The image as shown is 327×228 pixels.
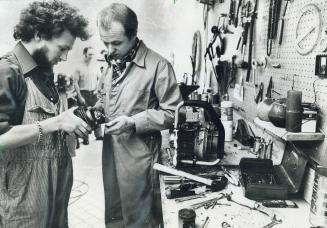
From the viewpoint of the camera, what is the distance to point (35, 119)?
4.50 feet

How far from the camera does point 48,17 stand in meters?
1.43

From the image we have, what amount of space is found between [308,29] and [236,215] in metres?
0.93

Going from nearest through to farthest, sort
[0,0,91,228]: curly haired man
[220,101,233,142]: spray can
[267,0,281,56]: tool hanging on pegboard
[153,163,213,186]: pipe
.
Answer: [0,0,91,228]: curly haired man
[153,163,213,186]: pipe
[267,0,281,56]: tool hanging on pegboard
[220,101,233,142]: spray can

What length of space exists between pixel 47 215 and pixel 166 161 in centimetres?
70

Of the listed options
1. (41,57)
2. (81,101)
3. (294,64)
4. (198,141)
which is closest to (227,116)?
(198,141)

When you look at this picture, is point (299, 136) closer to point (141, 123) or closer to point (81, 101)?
point (141, 123)

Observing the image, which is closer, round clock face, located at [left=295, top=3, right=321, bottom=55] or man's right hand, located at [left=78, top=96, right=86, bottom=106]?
round clock face, located at [left=295, top=3, right=321, bottom=55]

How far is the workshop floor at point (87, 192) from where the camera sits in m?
2.46

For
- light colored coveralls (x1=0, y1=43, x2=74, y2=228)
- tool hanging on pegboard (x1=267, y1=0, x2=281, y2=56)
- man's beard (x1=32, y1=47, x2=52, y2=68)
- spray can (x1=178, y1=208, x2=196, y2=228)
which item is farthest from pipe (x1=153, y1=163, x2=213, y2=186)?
tool hanging on pegboard (x1=267, y1=0, x2=281, y2=56)

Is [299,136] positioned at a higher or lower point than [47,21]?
lower

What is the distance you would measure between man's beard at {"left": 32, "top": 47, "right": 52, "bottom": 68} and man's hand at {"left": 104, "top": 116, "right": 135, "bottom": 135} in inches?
18.4

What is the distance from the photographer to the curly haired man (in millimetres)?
1254

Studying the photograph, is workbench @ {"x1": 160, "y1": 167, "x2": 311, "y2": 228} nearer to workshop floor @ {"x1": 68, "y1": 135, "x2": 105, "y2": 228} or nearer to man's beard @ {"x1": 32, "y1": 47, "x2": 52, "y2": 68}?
man's beard @ {"x1": 32, "y1": 47, "x2": 52, "y2": 68}

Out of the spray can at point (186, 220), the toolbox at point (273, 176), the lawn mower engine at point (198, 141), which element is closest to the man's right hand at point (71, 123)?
the lawn mower engine at point (198, 141)
